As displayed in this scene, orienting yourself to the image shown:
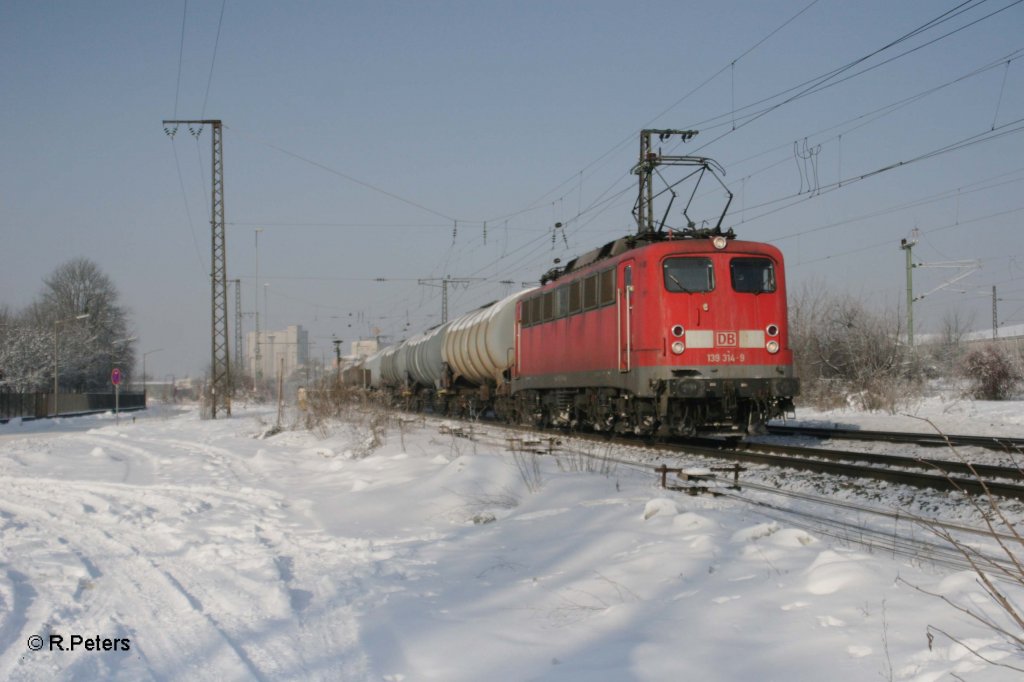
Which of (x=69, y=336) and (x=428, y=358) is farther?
(x=69, y=336)

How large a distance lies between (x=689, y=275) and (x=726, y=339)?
120 cm

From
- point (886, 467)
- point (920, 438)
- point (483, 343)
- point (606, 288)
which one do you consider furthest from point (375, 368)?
point (886, 467)

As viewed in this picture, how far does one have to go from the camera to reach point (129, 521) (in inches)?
365

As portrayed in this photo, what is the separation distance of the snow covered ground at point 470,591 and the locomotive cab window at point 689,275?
415cm

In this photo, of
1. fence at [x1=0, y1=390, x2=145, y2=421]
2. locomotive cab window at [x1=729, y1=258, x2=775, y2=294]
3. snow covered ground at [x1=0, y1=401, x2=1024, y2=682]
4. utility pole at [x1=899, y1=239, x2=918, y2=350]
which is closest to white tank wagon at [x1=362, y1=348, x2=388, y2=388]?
fence at [x1=0, y1=390, x2=145, y2=421]

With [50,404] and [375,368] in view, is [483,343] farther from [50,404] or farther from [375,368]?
[50,404]

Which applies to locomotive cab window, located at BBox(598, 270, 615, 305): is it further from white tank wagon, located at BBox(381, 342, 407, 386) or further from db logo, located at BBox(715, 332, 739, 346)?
white tank wagon, located at BBox(381, 342, 407, 386)

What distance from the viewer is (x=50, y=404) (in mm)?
52094

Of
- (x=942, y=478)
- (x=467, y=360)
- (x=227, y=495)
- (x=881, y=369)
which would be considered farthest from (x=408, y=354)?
(x=942, y=478)

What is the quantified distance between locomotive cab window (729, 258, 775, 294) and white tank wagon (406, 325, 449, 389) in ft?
54.7

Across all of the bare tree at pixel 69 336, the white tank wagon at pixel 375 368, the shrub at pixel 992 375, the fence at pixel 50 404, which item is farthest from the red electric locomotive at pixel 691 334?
the bare tree at pixel 69 336

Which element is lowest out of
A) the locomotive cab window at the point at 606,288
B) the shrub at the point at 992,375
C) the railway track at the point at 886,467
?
the railway track at the point at 886,467

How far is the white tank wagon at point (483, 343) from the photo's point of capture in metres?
22.9

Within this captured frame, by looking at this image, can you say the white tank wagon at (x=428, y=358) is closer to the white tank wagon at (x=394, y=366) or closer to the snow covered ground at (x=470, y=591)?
the white tank wagon at (x=394, y=366)
